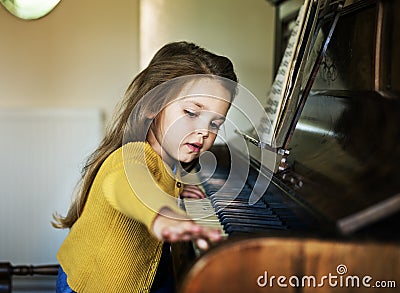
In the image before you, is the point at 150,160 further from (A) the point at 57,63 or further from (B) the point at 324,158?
(A) the point at 57,63

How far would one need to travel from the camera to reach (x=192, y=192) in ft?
5.23

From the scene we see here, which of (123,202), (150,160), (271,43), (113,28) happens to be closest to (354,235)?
(123,202)

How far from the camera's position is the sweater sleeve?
3.15 ft

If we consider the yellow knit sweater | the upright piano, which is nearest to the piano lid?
the upright piano

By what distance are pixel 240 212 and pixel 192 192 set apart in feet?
1.17

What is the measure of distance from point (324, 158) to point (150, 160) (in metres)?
0.35

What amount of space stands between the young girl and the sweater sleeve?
0.07 ft

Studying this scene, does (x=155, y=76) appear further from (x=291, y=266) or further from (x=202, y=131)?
(x=291, y=266)

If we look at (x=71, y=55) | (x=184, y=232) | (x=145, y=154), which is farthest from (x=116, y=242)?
(x=71, y=55)
